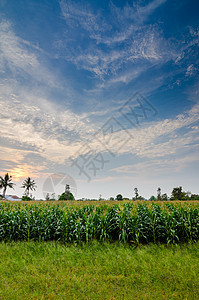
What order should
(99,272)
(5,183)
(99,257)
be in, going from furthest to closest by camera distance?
1. (5,183)
2. (99,257)
3. (99,272)

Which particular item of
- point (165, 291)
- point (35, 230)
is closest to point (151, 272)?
point (165, 291)

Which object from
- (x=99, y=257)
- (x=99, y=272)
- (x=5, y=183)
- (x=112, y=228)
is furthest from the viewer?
(x=5, y=183)

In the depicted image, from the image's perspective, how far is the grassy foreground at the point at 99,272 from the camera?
13.0 feet

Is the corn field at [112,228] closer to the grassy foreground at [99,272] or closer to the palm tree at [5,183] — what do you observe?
the grassy foreground at [99,272]

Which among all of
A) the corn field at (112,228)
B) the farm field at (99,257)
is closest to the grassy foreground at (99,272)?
the farm field at (99,257)

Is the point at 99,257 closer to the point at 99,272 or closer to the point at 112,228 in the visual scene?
the point at 99,272

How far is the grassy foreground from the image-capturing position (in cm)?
397

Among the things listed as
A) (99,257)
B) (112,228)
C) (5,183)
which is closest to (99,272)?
(99,257)

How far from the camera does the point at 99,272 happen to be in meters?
4.86

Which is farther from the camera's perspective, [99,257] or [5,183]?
[5,183]

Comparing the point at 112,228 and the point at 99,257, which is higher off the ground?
the point at 112,228

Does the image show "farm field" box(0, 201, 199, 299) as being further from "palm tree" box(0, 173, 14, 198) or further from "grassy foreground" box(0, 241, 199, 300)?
"palm tree" box(0, 173, 14, 198)

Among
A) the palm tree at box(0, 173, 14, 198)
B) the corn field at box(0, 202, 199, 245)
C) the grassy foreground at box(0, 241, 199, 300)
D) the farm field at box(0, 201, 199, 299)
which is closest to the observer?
the grassy foreground at box(0, 241, 199, 300)

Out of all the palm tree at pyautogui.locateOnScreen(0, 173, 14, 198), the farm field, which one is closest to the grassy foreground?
the farm field
